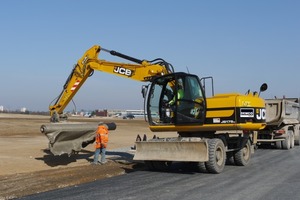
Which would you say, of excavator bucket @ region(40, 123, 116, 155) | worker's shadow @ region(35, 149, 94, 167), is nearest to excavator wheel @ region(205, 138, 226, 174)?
excavator bucket @ region(40, 123, 116, 155)

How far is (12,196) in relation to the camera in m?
8.77

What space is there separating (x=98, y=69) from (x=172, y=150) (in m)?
4.80

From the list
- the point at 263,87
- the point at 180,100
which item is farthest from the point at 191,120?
the point at 263,87

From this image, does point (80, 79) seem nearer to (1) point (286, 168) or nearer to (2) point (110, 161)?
(2) point (110, 161)

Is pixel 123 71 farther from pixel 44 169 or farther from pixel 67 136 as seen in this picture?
pixel 44 169

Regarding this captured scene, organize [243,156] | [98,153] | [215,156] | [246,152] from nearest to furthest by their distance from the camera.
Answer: [215,156]
[98,153]
[243,156]
[246,152]

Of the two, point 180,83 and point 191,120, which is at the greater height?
point 180,83

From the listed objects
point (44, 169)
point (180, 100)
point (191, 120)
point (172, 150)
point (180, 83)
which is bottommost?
point (44, 169)

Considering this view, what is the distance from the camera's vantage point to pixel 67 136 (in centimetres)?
1409

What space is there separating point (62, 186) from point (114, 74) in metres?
6.02

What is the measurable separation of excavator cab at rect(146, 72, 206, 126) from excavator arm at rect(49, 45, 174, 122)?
928 mm

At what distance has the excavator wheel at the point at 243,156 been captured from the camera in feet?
47.0

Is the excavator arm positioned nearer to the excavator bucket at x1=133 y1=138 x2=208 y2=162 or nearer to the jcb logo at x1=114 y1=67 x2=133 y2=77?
the jcb logo at x1=114 y1=67 x2=133 y2=77

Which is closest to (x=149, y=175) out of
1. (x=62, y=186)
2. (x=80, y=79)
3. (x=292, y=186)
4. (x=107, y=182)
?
(x=107, y=182)
